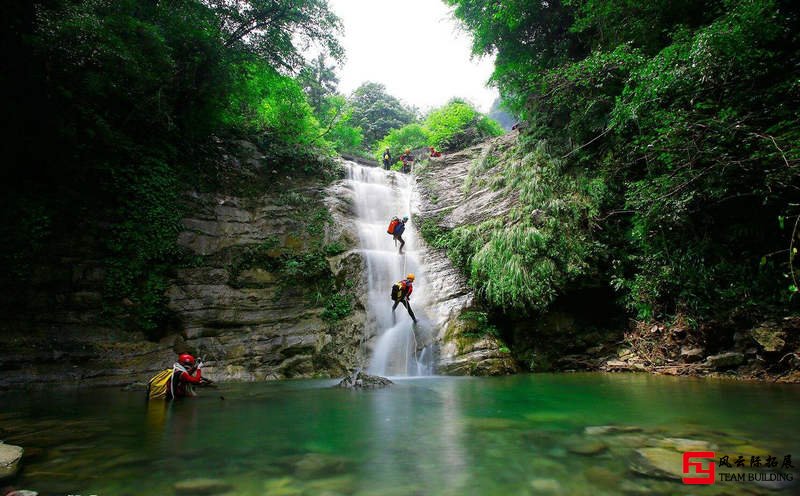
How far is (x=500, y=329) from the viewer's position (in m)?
10.0

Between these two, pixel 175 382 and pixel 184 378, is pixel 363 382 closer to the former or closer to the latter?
pixel 184 378

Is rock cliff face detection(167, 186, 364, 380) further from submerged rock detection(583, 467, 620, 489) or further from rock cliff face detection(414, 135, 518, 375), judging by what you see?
submerged rock detection(583, 467, 620, 489)

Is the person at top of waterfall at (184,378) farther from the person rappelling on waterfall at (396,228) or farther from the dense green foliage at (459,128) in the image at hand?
the dense green foliage at (459,128)

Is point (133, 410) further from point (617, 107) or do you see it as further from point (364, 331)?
point (617, 107)

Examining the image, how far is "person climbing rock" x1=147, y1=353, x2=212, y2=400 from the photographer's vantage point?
6.00 m

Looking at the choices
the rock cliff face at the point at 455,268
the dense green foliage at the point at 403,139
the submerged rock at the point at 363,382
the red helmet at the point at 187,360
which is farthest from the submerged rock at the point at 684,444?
the dense green foliage at the point at 403,139

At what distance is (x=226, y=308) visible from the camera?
10320 millimetres

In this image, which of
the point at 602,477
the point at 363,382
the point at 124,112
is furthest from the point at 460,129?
the point at 602,477

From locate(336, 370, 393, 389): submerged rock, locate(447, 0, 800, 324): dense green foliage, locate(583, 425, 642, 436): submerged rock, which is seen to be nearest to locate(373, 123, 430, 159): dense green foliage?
locate(447, 0, 800, 324): dense green foliage

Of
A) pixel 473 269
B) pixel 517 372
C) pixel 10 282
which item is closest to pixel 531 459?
pixel 517 372

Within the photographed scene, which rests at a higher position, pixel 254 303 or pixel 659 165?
pixel 659 165

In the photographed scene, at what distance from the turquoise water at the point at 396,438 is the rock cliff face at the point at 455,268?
2.81 metres

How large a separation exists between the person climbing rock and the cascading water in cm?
451

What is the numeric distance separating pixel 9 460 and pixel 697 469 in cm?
506
